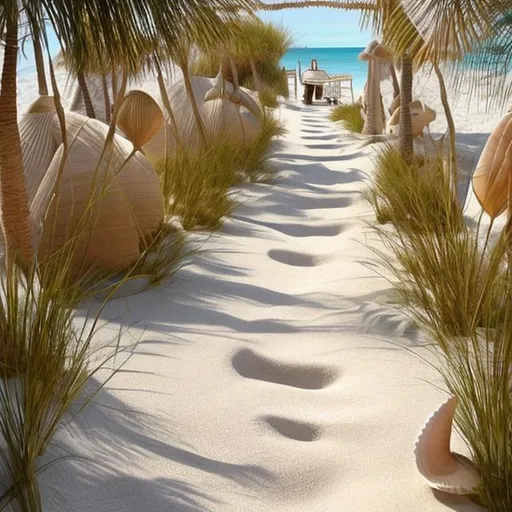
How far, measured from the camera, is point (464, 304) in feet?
7.78

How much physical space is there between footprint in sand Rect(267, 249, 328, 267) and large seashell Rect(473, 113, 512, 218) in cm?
129

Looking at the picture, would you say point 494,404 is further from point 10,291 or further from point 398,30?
point 398,30

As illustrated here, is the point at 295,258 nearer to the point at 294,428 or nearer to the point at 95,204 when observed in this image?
the point at 95,204

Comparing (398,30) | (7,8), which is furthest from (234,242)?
(7,8)

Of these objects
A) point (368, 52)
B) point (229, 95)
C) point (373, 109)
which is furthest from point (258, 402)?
point (373, 109)

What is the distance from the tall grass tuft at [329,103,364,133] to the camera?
9602 mm

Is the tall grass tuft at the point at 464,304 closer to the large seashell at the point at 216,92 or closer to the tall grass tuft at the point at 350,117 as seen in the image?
the large seashell at the point at 216,92

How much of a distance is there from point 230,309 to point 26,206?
2.76 feet

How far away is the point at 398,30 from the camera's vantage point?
383cm

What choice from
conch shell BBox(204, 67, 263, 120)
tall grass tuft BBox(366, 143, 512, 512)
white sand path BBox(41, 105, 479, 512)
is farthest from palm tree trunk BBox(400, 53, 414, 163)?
white sand path BBox(41, 105, 479, 512)

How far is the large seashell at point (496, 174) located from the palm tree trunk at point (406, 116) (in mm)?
2696

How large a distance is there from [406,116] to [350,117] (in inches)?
189

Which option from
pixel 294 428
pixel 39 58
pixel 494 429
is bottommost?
pixel 294 428

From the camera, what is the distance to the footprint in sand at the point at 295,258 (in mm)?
3623
